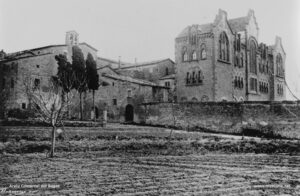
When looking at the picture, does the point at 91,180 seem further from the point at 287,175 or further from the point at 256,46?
the point at 256,46

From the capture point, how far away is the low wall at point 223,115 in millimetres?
29828

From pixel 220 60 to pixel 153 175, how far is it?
1471 inches

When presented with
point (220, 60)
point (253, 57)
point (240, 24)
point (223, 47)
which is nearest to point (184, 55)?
point (220, 60)

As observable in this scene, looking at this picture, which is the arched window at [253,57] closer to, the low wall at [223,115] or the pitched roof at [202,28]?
the pitched roof at [202,28]

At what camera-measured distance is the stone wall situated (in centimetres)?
2992

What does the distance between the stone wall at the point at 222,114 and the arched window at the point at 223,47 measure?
13.5 meters

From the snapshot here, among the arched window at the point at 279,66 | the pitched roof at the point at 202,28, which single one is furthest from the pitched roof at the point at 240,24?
the arched window at the point at 279,66

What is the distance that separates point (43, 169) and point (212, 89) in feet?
117

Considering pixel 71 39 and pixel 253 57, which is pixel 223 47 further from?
pixel 71 39

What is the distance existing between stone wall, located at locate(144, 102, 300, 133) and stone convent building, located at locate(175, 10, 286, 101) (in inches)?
384

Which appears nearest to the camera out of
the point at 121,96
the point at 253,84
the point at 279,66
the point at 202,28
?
the point at 121,96

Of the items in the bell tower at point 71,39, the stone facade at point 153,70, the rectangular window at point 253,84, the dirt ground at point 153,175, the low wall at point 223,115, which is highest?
the bell tower at point 71,39

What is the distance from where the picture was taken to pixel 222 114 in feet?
111

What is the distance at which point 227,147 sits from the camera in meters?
20.6
